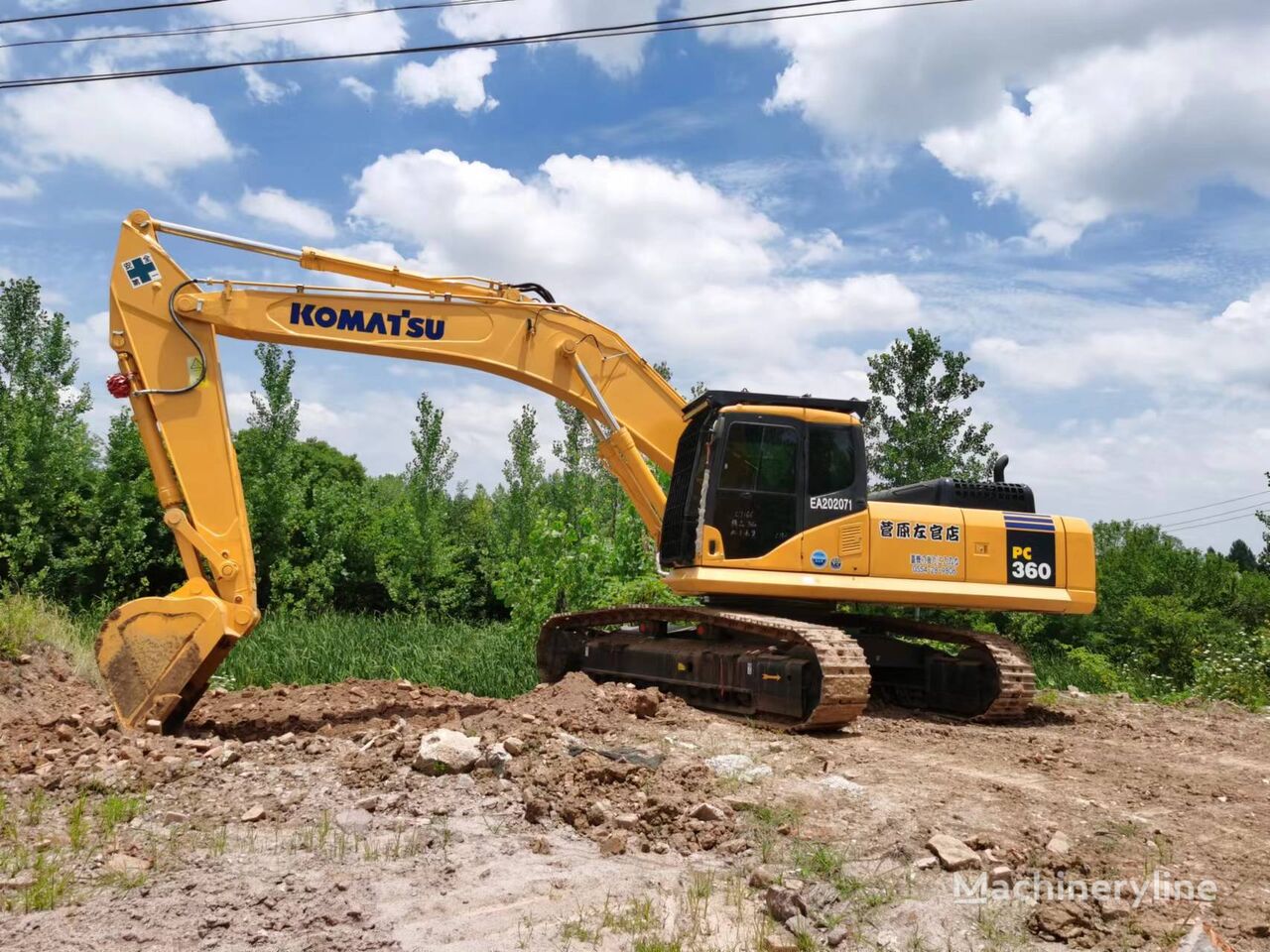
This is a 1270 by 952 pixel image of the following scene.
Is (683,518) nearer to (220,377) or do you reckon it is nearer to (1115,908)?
(220,377)

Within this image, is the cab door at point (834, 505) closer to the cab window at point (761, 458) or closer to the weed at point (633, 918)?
the cab window at point (761, 458)

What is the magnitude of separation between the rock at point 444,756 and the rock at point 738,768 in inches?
64.0

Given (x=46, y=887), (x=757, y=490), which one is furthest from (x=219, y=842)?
(x=757, y=490)

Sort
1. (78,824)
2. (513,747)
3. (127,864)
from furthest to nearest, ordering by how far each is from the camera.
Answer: (513,747)
(78,824)
(127,864)

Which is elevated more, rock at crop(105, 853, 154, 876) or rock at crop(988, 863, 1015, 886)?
rock at crop(988, 863, 1015, 886)

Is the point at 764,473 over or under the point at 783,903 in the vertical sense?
over

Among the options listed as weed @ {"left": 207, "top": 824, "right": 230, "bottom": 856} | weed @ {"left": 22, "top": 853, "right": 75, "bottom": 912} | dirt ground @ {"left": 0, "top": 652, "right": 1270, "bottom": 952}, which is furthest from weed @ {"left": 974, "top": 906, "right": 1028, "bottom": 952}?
weed @ {"left": 22, "top": 853, "right": 75, "bottom": 912}

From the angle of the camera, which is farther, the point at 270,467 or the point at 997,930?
the point at 270,467

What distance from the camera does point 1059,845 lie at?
5.92 m

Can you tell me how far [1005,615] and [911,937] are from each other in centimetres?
1907

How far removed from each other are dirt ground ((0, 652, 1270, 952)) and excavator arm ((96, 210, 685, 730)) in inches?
30.0

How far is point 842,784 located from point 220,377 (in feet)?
20.5

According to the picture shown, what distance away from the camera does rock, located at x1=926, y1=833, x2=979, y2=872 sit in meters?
5.59

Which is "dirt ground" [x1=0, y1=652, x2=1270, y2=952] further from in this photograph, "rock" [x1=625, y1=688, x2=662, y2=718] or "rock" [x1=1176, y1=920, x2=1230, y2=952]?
"rock" [x1=1176, y1=920, x2=1230, y2=952]
